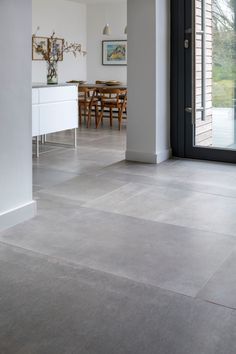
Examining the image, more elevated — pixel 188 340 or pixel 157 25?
pixel 157 25

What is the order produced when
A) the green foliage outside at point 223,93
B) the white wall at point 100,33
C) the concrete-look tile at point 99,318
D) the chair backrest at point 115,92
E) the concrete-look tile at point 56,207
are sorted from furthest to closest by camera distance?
the white wall at point 100,33 → the chair backrest at point 115,92 → the green foliage outside at point 223,93 → the concrete-look tile at point 56,207 → the concrete-look tile at point 99,318

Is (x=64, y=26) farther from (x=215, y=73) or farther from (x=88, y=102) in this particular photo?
(x=215, y=73)

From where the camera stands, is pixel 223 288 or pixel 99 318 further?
pixel 223 288

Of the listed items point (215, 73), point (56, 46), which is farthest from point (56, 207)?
point (56, 46)

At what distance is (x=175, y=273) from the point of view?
257 centimetres

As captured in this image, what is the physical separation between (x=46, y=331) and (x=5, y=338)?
0.55 ft

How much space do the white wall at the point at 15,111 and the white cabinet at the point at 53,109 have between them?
7.94 ft

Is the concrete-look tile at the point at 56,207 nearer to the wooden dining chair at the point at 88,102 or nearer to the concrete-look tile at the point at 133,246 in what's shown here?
the concrete-look tile at the point at 133,246

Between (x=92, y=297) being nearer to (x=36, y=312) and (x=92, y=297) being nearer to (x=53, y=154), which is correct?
(x=36, y=312)

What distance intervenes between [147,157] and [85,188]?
1321mm

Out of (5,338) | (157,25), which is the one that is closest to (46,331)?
(5,338)

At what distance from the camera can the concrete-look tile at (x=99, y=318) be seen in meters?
1.88

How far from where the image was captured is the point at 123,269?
2.62 m

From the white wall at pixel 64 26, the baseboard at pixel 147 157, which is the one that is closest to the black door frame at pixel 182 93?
the baseboard at pixel 147 157
